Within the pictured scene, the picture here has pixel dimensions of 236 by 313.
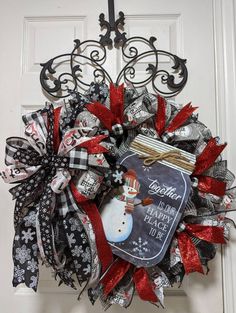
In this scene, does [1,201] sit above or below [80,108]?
below

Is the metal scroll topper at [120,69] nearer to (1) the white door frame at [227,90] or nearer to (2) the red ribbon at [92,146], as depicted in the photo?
(1) the white door frame at [227,90]

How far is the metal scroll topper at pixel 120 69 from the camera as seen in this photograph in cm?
97

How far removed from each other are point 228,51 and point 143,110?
0.37 m

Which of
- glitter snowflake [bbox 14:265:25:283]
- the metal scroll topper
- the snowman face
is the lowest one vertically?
glitter snowflake [bbox 14:265:25:283]

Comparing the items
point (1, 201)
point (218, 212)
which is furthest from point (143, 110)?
point (1, 201)

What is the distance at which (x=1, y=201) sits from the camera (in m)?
0.95

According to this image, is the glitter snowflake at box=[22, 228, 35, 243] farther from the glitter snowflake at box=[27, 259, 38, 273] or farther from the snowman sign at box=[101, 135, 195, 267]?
the snowman sign at box=[101, 135, 195, 267]

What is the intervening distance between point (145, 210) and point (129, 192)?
54mm

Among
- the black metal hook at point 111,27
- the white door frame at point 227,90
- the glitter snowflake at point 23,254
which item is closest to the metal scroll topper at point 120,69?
the black metal hook at point 111,27

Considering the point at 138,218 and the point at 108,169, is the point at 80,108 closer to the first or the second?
the point at 108,169

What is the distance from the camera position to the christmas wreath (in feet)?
2.37

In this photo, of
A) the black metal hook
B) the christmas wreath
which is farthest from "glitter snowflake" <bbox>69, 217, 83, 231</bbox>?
the black metal hook

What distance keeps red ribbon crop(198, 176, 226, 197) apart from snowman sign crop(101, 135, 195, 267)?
5cm

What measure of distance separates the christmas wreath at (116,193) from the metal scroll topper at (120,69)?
0.16 meters
